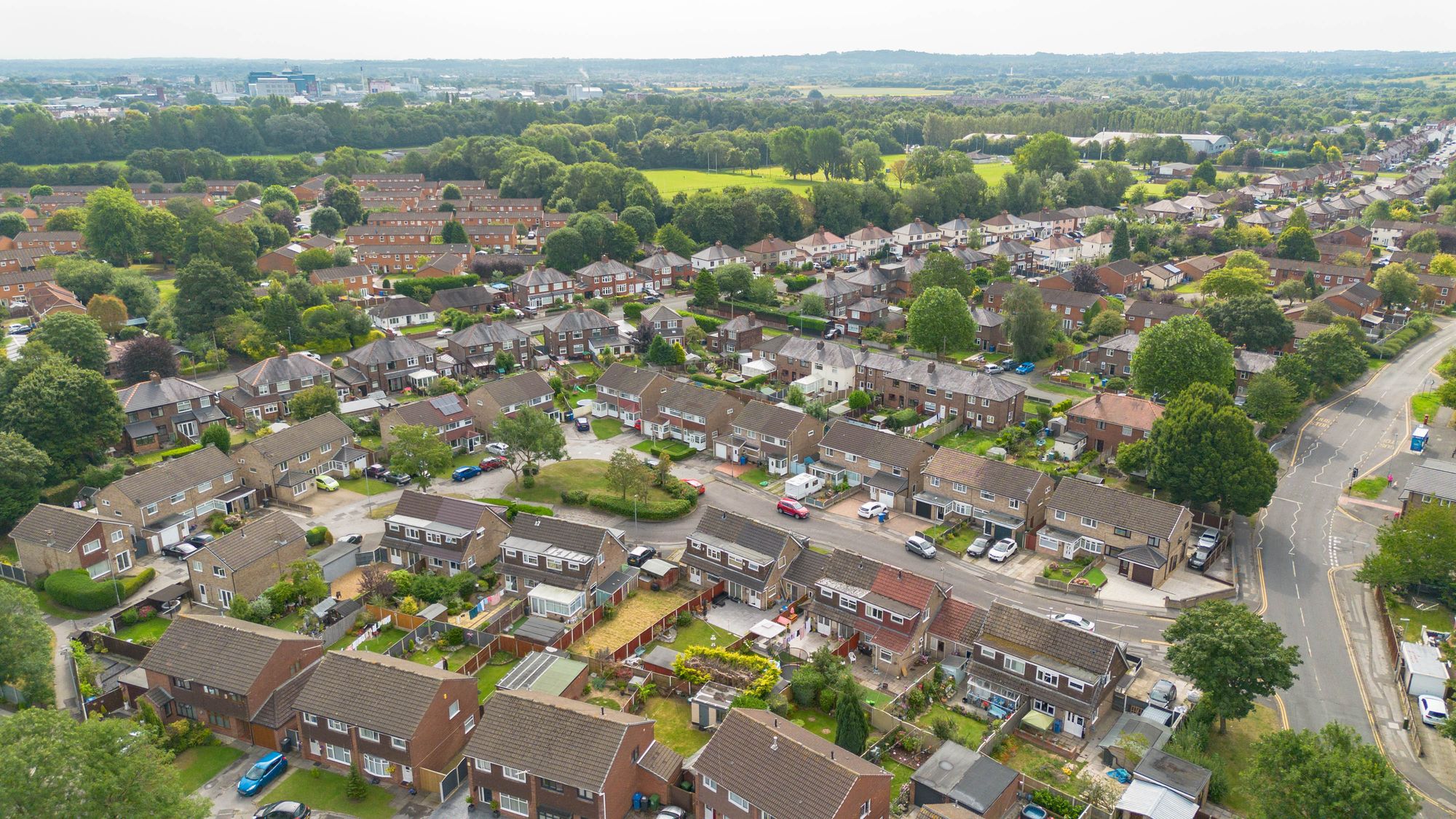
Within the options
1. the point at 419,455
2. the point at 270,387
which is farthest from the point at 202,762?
the point at 270,387

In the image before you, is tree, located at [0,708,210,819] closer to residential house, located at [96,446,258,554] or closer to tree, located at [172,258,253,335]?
residential house, located at [96,446,258,554]

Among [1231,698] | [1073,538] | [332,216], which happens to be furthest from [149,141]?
[1231,698]

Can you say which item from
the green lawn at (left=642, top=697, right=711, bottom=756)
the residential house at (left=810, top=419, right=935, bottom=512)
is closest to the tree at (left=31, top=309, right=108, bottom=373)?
the residential house at (left=810, top=419, right=935, bottom=512)

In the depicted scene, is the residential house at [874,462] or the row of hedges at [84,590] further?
the residential house at [874,462]

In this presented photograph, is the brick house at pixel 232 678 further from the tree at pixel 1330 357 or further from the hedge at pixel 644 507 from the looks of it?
the tree at pixel 1330 357

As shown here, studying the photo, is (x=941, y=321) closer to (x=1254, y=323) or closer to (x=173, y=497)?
(x=1254, y=323)

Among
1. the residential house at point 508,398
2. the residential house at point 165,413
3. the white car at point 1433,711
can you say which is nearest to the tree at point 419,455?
the residential house at point 508,398

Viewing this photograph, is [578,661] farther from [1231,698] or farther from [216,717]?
[1231,698]
